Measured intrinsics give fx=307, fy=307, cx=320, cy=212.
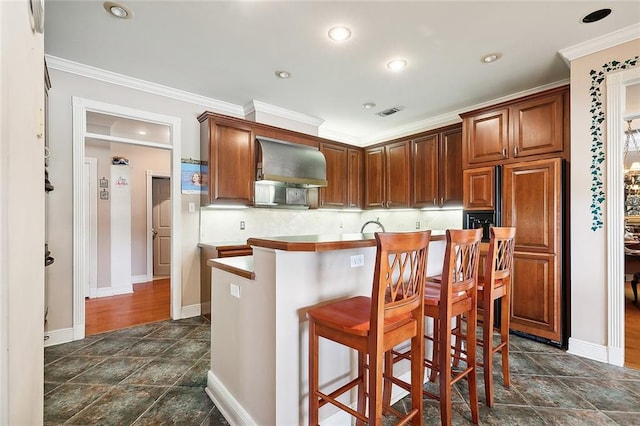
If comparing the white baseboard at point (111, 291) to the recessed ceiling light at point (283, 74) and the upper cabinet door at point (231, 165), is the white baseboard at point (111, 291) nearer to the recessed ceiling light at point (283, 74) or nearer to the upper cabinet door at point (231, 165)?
the upper cabinet door at point (231, 165)

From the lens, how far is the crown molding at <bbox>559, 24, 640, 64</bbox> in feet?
8.10

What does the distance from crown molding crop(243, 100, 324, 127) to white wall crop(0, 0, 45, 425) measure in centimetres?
290

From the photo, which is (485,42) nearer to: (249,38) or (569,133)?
(569,133)

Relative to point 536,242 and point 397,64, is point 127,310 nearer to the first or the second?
point 397,64

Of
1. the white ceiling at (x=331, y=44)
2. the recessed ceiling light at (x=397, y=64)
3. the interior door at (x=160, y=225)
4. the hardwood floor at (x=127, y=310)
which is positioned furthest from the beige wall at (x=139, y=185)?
the recessed ceiling light at (x=397, y=64)

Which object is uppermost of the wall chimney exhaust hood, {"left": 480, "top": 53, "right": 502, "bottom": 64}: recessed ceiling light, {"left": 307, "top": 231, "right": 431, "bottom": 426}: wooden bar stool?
{"left": 480, "top": 53, "right": 502, "bottom": 64}: recessed ceiling light

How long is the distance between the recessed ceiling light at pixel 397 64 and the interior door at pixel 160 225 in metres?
4.99

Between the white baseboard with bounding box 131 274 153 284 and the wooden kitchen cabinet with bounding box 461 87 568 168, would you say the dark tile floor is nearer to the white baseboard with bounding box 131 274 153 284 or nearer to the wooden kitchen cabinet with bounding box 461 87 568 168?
the wooden kitchen cabinet with bounding box 461 87 568 168

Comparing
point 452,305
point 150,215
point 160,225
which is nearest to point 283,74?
point 452,305

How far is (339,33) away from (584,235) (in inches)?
108

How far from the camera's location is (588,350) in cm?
267

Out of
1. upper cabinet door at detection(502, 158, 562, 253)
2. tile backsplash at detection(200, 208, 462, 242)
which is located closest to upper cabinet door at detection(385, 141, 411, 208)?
tile backsplash at detection(200, 208, 462, 242)

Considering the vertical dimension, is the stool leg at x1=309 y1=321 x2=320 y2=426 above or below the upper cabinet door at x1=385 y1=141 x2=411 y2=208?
below

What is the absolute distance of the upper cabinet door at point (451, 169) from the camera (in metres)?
4.01
